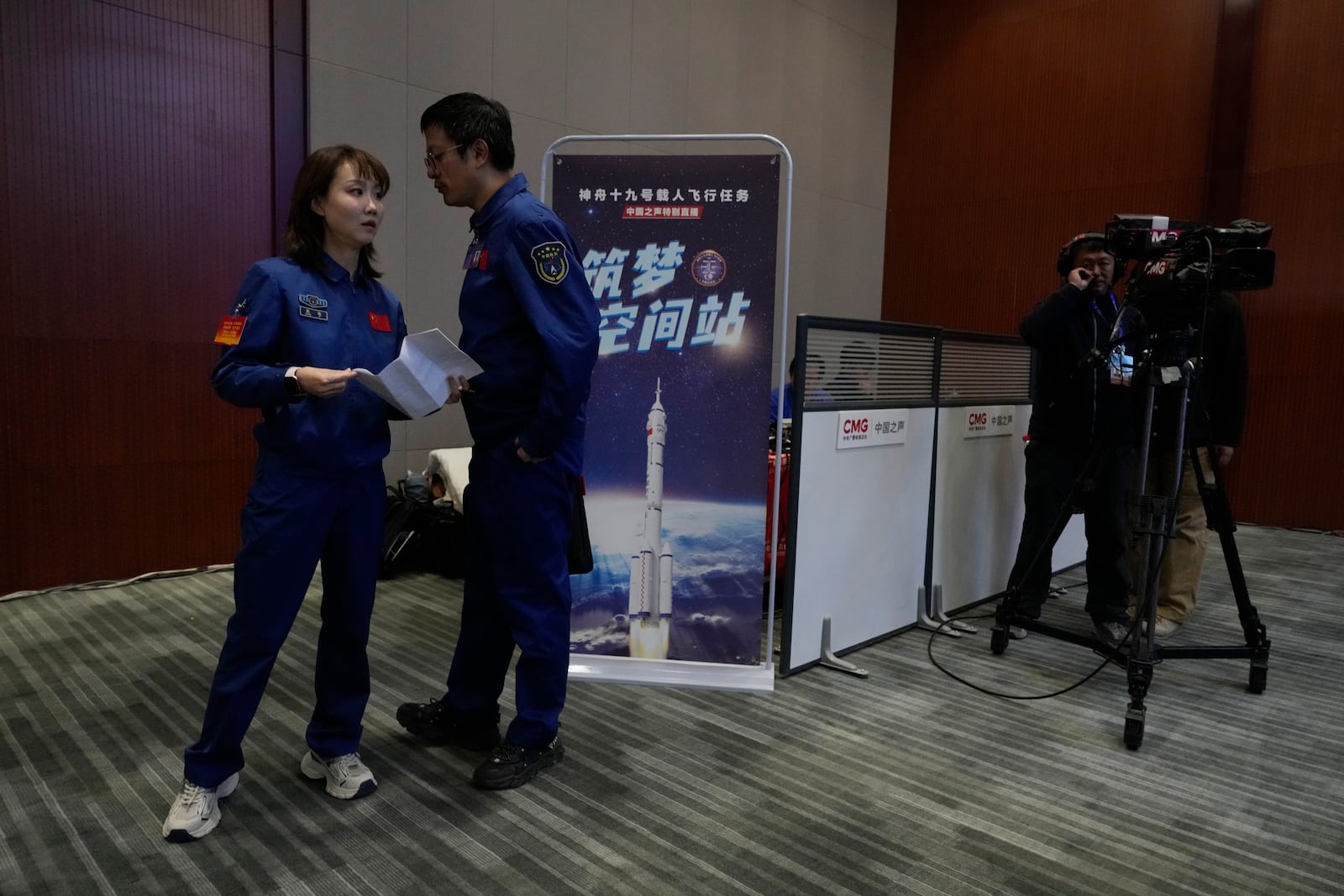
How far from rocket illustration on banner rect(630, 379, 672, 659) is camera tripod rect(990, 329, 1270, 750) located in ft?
4.51

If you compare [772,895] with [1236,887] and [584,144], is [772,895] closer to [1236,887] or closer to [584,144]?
[1236,887]

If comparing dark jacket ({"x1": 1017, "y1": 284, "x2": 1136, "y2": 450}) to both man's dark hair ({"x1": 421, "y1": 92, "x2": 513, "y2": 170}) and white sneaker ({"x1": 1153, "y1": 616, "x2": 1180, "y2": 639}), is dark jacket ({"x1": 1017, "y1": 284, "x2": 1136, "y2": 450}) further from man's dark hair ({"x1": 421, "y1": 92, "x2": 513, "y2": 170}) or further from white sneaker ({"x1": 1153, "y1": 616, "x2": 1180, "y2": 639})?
man's dark hair ({"x1": 421, "y1": 92, "x2": 513, "y2": 170})

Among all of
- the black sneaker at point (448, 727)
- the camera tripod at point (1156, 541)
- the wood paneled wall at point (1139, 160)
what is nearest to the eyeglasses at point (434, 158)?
the black sneaker at point (448, 727)

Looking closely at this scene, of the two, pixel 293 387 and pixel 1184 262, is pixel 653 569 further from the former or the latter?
pixel 1184 262

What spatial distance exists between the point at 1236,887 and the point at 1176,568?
6.98 ft

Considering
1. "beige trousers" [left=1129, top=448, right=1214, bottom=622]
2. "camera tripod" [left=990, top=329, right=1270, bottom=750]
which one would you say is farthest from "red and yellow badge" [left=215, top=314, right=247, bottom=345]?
"beige trousers" [left=1129, top=448, right=1214, bottom=622]

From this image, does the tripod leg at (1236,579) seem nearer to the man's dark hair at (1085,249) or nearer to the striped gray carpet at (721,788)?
the striped gray carpet at (721,788)

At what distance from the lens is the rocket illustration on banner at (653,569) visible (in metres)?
2.90

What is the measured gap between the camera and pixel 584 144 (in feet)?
20.3

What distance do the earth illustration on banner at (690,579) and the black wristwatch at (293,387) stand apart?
1291 mm

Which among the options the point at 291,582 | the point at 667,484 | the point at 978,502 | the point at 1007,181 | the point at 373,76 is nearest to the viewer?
the point at 291,582

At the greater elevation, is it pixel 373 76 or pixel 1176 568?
pixel 373 76

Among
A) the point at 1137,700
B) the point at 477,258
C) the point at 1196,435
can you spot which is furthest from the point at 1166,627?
the point at 477,258

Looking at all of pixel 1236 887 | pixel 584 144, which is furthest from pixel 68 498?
pixel 1236 887
